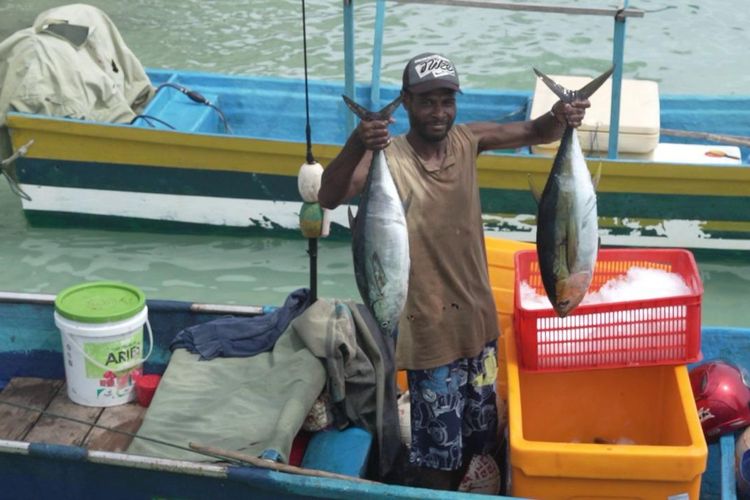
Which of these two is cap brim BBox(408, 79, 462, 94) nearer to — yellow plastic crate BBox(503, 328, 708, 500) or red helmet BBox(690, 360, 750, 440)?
yellow plastic crate BBox(503, 328, 708, 500)

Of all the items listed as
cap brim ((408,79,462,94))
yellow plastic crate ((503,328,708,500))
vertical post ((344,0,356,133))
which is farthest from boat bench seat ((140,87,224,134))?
cap brim ((408,79,462,94))

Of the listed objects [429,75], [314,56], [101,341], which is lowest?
[314,56]

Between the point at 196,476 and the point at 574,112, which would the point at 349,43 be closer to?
the point at 196,476

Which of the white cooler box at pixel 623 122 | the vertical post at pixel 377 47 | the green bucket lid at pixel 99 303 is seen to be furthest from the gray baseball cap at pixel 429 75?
the vertical post at pixel 377 47

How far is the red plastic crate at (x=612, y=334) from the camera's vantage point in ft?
13.9

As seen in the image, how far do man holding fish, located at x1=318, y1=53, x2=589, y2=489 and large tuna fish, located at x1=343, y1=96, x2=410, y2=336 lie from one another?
0.58 ft

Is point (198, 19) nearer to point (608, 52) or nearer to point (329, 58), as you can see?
point (329, 58)

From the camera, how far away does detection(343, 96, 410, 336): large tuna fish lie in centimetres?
338

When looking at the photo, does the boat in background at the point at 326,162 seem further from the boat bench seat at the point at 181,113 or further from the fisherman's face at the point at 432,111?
the fisherman's face at the point at 432,111

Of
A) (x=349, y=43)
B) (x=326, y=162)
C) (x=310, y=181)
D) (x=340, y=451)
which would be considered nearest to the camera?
(x=310, y=181)

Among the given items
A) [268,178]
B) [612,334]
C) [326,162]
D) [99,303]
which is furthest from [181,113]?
[612,334]

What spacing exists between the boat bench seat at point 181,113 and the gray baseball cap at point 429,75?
16.9ft

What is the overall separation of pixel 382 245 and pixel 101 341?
2.04 metres

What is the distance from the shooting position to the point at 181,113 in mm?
9102
